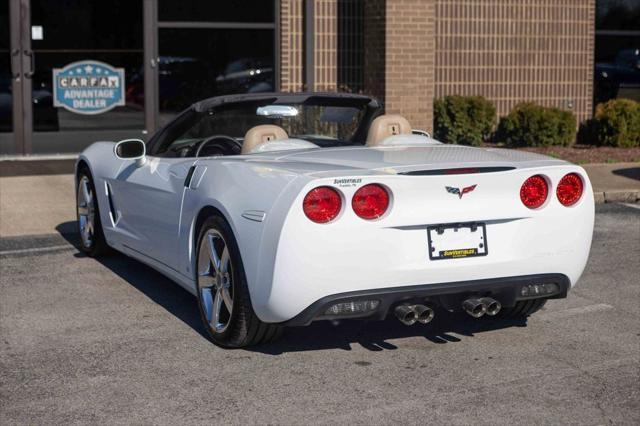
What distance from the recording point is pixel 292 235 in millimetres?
5965

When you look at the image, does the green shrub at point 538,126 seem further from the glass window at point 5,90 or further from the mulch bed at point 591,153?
the glass window at point 5,90

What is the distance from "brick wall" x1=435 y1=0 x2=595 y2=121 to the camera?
1800 centimetres

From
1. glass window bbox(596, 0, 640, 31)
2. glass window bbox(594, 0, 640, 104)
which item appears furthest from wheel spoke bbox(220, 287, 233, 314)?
glass window bbox(596, 0, 640, 31)

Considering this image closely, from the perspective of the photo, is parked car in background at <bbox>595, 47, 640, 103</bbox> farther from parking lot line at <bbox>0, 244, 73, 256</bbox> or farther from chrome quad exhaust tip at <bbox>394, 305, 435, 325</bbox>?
chrome quad exhaust tip at <bbox>394, 305, 435, 325</bbox>

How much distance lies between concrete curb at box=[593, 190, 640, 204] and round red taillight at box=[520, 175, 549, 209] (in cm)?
646

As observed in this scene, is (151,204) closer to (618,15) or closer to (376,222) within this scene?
(376,222)

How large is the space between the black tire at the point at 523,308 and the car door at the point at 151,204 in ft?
6.58

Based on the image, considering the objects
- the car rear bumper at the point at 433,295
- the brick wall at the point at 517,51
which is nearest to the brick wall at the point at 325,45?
the brick wall at the point at 517,51

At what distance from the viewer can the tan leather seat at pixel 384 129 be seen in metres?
7.55

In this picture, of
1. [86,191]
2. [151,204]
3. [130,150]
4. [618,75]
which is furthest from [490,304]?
[618,75]

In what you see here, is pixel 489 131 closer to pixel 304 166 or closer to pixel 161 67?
pixel 161 67

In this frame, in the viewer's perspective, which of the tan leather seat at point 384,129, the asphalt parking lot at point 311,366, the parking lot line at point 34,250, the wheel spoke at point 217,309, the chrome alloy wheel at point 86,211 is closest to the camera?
the asphalt parking lot at point 311,366

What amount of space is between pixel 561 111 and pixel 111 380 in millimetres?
12900

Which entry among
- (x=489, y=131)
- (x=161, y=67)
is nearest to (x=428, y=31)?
(x=489, y=131)
